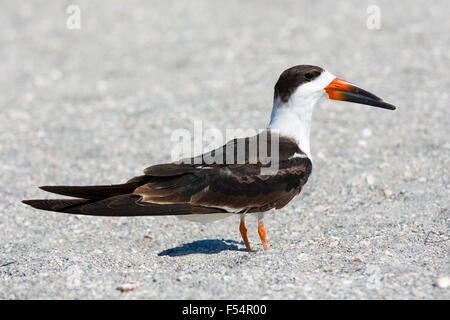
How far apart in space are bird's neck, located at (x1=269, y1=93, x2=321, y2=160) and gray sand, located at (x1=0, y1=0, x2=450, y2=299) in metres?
0.89

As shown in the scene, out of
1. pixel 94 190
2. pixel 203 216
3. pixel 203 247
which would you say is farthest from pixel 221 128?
pixel 94 190

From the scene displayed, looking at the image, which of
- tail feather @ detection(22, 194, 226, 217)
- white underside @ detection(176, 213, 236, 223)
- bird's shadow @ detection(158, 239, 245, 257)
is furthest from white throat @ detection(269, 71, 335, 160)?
tail feather @ detection(22, 194, 226, 217)

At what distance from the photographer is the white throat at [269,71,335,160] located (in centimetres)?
539

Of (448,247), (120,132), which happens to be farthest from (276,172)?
(120,132)

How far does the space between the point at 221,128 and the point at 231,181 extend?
3.53 meters

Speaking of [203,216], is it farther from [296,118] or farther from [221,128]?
[221,128]

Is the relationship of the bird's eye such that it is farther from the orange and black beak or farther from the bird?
the orange and black beak

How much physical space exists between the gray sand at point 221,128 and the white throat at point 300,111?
0.91 metres

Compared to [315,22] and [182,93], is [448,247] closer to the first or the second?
[182,93]

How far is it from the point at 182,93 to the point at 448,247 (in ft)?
19.3

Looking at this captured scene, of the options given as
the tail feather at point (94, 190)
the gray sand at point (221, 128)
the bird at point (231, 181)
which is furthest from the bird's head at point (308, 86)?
the tail feather at point (94, 190)

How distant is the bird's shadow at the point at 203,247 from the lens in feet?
17.9

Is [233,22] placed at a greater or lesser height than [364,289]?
greater

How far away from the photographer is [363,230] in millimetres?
5570
